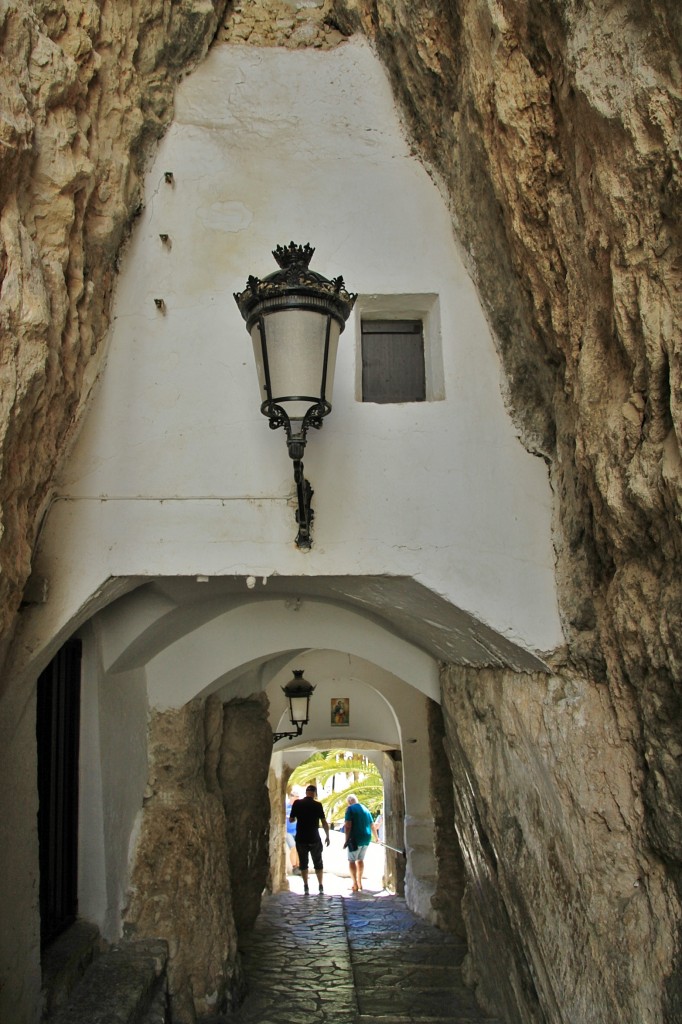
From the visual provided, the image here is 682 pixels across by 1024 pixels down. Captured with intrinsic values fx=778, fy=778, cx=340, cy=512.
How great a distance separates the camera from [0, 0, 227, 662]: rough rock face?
2562 millimetres

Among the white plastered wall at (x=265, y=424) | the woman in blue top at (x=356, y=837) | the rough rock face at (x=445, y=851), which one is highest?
the white plastered wall at (x=265, y=424)

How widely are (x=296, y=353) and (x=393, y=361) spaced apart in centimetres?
109

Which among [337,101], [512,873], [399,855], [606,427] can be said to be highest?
[337,101]

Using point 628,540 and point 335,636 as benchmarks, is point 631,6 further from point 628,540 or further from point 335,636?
point 335,636

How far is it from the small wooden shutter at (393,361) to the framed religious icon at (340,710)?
23.5 ft

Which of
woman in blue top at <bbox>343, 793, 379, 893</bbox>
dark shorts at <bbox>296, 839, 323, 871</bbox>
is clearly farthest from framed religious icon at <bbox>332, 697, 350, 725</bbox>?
dark shorts at <bbox>296, 839, 323, 871</bbox>

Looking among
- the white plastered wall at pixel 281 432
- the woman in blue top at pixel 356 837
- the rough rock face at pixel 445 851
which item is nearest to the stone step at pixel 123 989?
the white plastered wall at pixel 281 432

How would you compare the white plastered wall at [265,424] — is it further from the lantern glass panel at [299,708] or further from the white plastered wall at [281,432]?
the lantern glass panel at [299,708]

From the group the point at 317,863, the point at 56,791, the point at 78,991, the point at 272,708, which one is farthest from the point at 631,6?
the point at 317,863

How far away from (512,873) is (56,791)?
7.86 ft

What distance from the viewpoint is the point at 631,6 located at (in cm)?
219

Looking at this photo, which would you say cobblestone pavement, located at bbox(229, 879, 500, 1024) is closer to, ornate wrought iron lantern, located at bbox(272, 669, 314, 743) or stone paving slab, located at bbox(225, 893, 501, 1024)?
Answer: stone paving slab, located at bbox(225, 893, 501, 1024)

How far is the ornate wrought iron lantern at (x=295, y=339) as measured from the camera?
2953 millimetres

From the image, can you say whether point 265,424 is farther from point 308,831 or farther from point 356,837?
point 356,837
